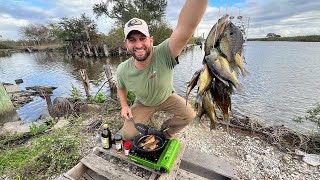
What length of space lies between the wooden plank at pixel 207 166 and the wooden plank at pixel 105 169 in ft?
2.91

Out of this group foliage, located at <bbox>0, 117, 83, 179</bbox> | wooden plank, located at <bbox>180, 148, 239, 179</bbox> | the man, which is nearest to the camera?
the man

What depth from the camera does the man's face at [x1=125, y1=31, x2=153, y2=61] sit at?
248cm

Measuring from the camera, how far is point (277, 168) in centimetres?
295

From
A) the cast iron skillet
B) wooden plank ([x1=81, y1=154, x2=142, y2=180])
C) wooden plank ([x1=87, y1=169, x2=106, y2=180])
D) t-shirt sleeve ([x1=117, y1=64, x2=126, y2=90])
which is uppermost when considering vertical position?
t-shirt sleeve ([x1=117, y1=64, x2=126, y2=90])

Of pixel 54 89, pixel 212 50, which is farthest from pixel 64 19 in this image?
pixel 212 50

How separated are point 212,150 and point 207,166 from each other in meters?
0.78

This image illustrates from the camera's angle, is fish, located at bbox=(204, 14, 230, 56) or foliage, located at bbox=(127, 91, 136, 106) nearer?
fish, located at bbox=(204, 14, 230, 56)

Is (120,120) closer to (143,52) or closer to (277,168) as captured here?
(143,52)

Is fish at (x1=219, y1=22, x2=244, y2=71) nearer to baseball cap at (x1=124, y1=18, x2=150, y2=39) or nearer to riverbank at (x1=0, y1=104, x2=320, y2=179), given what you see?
baseball cap at (x1=124, y1=18, x2=150, y2=39)

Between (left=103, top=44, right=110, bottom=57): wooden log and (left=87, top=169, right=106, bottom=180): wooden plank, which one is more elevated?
(left=103, top=44, right=110, bottom=57): wooden log

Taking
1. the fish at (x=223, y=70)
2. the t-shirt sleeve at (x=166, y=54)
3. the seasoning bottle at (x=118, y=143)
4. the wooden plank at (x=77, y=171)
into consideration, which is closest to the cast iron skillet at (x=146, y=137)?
the seasoning bottle at (x=118, y=143)

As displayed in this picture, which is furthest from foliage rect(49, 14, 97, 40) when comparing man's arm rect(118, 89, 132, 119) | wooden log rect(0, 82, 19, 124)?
man's arm rect(118, 89, 132, 119)

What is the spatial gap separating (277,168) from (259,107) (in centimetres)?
459

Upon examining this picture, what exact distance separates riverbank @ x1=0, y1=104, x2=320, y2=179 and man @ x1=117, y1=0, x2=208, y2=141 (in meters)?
0.92
